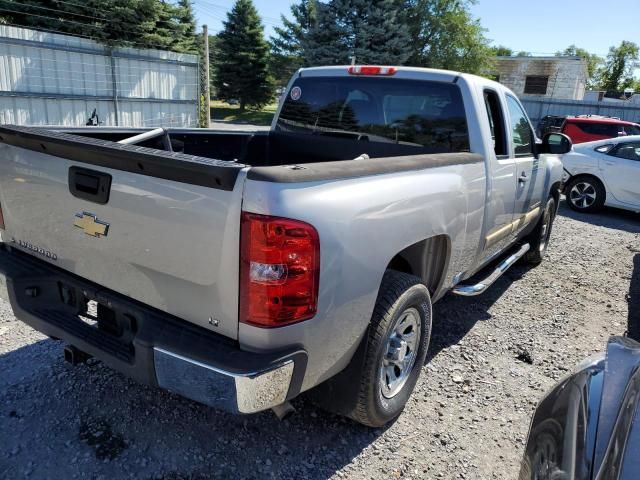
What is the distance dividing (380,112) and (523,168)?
141cm

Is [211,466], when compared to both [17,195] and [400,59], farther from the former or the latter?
[400,59]

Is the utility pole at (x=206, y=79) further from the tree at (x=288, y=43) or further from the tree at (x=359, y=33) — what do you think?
the tree at (x=288, y=43)

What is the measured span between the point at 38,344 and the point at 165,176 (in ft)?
7.28

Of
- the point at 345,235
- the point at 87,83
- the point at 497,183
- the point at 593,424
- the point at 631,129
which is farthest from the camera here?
the point at 631,129

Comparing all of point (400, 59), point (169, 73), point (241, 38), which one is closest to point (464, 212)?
point (169, 73)

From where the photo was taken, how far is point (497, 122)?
4.05m

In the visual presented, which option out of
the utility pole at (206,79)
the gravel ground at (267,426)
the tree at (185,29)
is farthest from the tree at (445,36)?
the gravel ground at (267,426)

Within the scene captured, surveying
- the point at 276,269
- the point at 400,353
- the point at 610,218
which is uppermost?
the point at 276,269

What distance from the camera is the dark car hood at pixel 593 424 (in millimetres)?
1467

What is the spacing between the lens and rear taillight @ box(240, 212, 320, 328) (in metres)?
1.88

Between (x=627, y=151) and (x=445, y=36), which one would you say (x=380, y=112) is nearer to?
(x=627, y=151)

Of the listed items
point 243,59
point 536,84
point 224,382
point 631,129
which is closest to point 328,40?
point 243,59

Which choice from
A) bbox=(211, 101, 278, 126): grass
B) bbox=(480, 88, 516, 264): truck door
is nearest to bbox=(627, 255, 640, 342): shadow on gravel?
bbox=(480, 88, 516, 264): truck door

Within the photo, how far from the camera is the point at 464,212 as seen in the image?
124 inches
